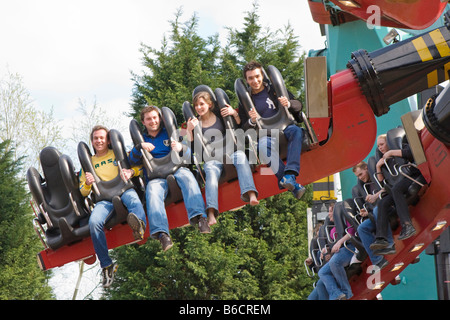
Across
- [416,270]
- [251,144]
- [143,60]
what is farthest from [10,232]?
[251,144]

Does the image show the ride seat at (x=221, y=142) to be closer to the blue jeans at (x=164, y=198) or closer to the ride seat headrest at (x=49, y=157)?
the blue jeans at (x=164, y=198)

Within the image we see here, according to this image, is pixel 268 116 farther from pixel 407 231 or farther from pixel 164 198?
pixel 407 231

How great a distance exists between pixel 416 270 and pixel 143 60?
30.0 ft

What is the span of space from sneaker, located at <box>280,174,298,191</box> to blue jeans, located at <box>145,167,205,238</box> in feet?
2.49

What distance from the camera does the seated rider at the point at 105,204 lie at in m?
5.62

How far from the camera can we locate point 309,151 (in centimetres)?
562

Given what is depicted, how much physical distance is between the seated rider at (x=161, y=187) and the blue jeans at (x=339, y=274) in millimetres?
2443

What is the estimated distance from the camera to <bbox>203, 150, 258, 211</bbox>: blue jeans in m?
5.42

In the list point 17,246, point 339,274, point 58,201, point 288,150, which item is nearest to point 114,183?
point 58,201

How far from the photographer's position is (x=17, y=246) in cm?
1384

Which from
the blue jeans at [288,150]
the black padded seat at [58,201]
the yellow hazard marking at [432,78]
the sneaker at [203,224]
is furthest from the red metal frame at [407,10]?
the black padded seat at [58,201]

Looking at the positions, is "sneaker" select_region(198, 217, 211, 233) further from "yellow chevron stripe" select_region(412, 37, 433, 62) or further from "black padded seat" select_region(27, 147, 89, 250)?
"yellow chevron stripe" select_region(412, 37, 433, 62)

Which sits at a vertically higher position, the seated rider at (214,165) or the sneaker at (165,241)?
the seated rider at (214,165)
